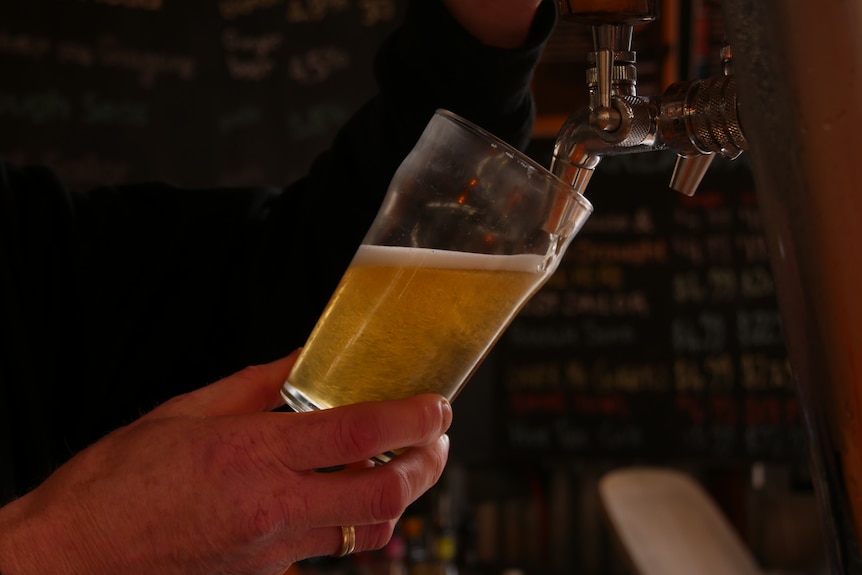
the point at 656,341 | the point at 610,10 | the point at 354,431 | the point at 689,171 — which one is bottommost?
the point at 656,341

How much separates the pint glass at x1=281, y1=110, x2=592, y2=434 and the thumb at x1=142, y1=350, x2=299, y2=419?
0.08 meters

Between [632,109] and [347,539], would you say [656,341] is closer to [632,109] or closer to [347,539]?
[347,539]

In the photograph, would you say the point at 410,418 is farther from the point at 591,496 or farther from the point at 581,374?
the point at 591,496

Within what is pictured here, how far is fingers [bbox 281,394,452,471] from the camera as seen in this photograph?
2.07 feet

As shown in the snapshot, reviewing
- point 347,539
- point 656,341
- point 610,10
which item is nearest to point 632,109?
point 610,10

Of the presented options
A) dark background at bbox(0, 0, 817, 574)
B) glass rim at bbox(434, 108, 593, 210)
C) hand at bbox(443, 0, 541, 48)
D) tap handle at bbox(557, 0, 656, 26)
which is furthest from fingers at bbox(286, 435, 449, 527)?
dark background at bbox(0, 0, 817, 574)

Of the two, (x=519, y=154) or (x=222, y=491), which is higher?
(x=519, y=154)

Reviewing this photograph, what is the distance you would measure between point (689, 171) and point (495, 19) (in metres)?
0.40

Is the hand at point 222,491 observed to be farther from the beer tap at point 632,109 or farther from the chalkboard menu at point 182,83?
the chalkboard menu at point 182,83

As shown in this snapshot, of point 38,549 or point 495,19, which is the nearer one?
point 38,549

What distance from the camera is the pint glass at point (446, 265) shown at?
67 cm

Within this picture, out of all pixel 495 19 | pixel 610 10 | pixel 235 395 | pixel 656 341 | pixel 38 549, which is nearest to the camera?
pixel 610 10

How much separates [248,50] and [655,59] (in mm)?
1334

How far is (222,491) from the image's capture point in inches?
25.3
